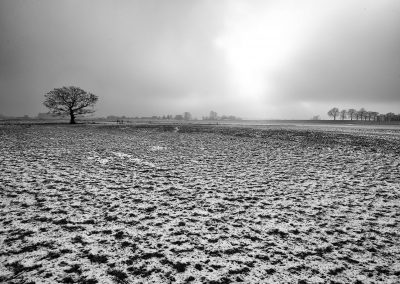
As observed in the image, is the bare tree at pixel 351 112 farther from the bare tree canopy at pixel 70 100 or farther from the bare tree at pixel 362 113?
the bare tree canopy at pixel 70 100

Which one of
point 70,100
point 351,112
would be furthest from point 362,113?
point 70,100

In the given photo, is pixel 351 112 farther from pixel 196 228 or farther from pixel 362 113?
pixel 196 228

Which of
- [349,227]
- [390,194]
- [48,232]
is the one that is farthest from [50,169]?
[390,194]

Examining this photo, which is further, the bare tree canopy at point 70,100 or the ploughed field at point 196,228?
the bare tree canopy at point 70,100

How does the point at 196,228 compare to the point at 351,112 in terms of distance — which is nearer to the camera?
the point at 196,228

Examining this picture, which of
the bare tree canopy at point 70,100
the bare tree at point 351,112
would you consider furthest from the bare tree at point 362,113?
the bare tree canopy at point 70,100

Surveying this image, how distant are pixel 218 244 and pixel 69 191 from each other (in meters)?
4.62

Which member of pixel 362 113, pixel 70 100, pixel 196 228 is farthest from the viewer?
pixel 362 113

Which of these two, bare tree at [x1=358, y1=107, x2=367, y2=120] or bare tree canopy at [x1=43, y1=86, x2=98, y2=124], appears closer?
bare tree canopy at [x1=43, y1=86, x2=98, y2=124]

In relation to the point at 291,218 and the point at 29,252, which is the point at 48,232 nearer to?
the point at 29,252

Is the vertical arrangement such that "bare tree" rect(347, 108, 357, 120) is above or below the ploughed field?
above

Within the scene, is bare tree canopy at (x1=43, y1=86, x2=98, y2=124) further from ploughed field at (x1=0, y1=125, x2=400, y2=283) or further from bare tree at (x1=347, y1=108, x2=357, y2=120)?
bare tree at (x1=347, y1=108, x2=357, y2=120)

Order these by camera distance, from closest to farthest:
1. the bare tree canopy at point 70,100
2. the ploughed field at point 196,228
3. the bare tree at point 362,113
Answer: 1. the ploughed field at point 196,228
2. the bare tree canopy at point 70,100
3. the bare tree at point 362,113

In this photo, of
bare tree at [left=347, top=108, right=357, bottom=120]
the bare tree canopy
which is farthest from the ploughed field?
bare tree at [left=347, top=108, right=357, bottom=120]
